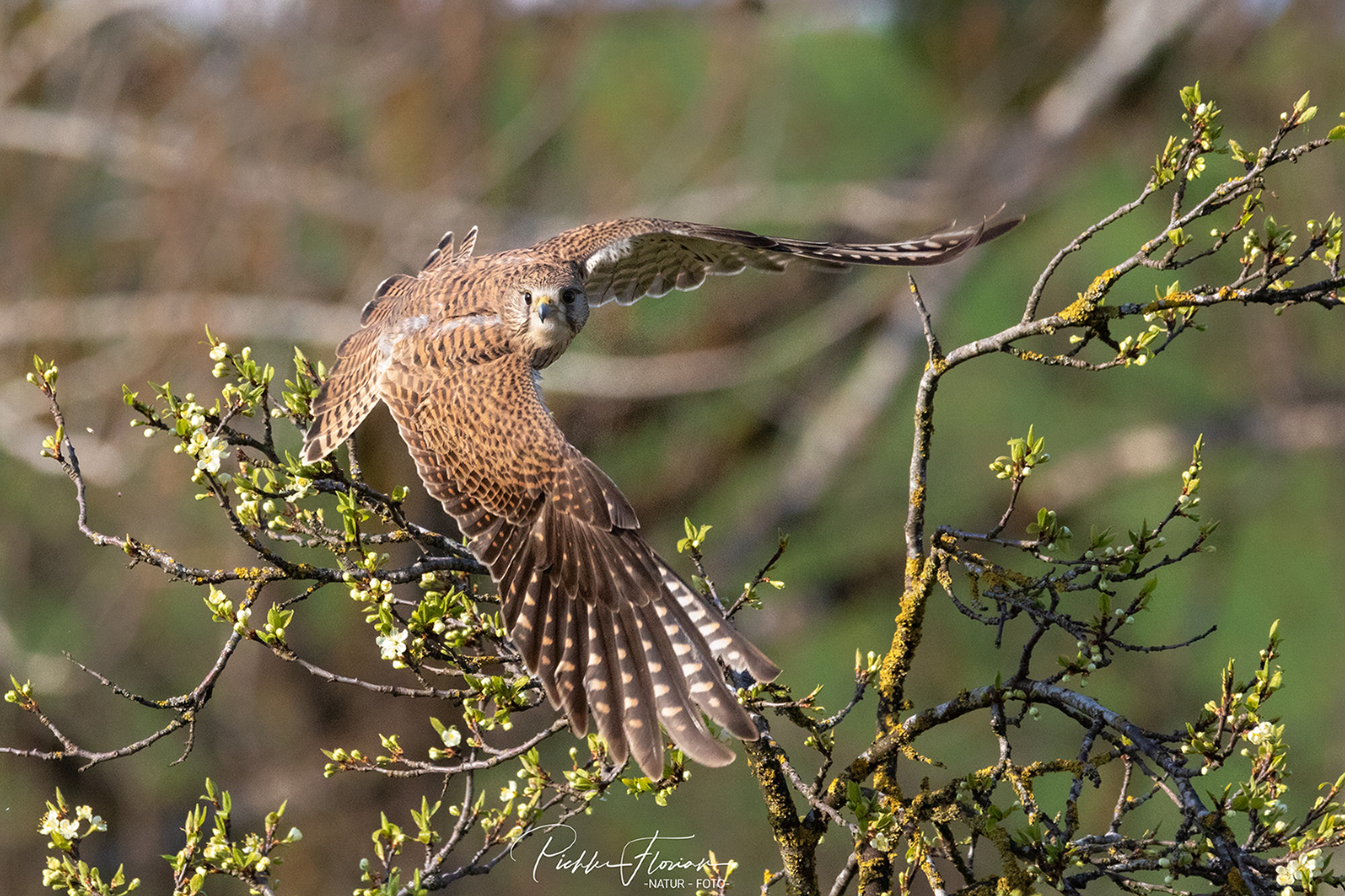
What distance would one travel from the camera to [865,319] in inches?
447

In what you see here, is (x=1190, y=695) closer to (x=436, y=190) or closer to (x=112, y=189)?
(x=436, y=190)

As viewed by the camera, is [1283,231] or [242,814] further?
[242,814]

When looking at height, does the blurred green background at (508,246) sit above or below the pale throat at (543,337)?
above

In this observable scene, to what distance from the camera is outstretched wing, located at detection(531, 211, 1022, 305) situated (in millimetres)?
3320

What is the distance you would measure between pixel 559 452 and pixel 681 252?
4.26ft

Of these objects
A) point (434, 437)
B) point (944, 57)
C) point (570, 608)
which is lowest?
point (570, 608)

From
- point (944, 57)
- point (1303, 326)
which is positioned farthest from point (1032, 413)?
point (944, 57)

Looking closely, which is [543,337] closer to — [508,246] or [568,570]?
[568,570]

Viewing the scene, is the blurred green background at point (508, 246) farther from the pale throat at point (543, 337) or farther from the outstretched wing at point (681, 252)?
the pale throat at point (543, 337)

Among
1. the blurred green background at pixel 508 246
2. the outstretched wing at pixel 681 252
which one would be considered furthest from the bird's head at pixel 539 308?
the blurred green background at pixel 508 246

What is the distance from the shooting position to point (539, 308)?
10.9ft

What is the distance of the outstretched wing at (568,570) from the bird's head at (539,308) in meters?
0.10

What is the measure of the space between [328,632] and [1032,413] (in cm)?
1196

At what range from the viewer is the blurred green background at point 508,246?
823 centimetres
